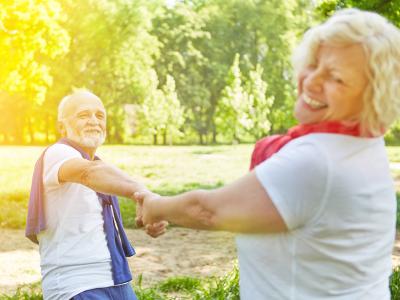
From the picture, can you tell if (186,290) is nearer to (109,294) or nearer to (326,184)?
(109,294)

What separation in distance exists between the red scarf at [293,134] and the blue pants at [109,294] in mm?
1634

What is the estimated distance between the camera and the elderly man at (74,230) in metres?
3.04

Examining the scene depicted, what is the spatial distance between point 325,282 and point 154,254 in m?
7.30

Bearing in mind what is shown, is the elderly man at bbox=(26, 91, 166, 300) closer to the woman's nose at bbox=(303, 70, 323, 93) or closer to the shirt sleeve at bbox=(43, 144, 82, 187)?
the shirt sleeve at bbox=(43, 144, 82, 187)

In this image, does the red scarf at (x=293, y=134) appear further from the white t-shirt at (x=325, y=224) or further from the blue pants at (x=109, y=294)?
the blue pants at (x=109, y=294)

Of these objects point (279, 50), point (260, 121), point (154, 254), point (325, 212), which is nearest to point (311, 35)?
point (325, 212)

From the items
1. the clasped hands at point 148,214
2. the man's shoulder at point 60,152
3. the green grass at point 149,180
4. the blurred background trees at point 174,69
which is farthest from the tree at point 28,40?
the blurred background trees at point 174,69

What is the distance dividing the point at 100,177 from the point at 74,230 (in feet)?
1.41

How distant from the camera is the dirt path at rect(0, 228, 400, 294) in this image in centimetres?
749

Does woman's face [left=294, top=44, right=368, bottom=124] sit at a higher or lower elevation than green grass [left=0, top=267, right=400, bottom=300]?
higher

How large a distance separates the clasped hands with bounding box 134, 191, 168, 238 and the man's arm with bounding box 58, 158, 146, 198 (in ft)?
0.31

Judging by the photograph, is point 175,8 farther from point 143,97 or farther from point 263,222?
point 263,222

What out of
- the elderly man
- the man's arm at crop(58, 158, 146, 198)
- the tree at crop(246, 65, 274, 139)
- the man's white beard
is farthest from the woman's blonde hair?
the tree at crop(246, 65, 274, 139)

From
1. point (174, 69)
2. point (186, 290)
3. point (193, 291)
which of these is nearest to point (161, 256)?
point (186, 290)
